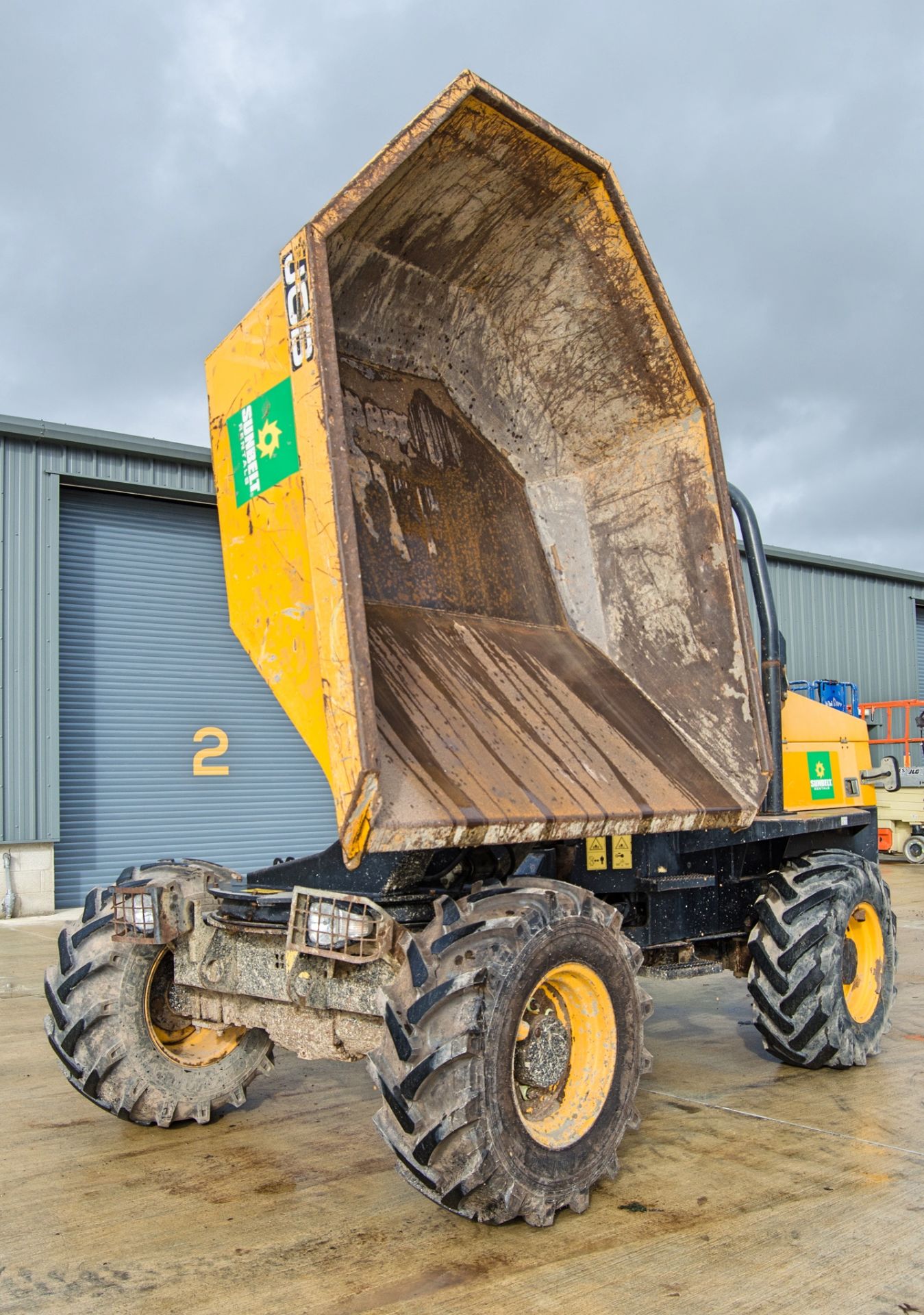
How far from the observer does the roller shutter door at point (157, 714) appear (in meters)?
14.4

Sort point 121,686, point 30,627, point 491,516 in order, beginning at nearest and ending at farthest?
point 491,516, point 30,627, point 121,686

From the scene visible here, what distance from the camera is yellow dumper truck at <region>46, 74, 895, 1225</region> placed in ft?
11.9

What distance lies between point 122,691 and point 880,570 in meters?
17.8

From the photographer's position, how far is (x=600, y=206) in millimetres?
4914

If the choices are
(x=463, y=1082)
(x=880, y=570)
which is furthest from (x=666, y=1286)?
(x=880, y=570)

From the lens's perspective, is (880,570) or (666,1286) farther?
(880,570)

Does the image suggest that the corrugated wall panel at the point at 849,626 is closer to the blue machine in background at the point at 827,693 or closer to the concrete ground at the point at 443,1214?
the blue machine in background at the point at 827,693

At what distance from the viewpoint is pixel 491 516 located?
17.5 feet

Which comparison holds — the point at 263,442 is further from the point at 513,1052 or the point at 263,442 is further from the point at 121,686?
the point at 121,686

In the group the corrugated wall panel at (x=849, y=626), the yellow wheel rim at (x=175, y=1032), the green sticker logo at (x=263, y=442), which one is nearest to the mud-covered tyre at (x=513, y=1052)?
the yellow wheel rim at (x=175, y=1032)

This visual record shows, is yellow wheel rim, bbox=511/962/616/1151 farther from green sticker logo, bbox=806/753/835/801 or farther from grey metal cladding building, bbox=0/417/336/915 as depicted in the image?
grey metal cladding building, bbox=0/417/336/915

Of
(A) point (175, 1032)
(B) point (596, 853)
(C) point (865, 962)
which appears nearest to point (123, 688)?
(A) point (175, 1032)

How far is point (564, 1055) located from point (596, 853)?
104 centimetres

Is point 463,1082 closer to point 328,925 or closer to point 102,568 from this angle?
point 328,925
